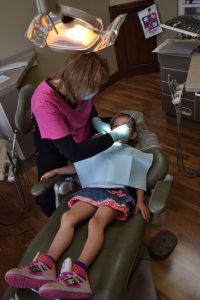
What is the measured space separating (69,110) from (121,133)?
0.93ft

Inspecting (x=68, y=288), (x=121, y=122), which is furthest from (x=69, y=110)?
(x=68, y=288)

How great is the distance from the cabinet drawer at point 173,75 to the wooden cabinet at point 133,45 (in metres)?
1.19

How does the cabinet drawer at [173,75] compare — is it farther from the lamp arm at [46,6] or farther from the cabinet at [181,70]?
the lamp arm at [46,6]

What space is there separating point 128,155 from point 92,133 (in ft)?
0.86

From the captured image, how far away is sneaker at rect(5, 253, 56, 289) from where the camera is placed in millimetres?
992

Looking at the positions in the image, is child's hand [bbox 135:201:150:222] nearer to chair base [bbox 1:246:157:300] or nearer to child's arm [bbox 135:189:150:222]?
child's arm [bbox 135:189:150:222]

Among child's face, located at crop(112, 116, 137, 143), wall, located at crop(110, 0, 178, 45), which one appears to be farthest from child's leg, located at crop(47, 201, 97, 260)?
wall, located at crop(110, 0, 178, 45)

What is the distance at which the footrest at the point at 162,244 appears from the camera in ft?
4.99

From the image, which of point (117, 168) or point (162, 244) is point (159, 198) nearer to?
point (117, 168)

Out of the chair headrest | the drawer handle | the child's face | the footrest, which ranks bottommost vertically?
the footrest

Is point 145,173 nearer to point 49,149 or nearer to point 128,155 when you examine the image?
point 128,155

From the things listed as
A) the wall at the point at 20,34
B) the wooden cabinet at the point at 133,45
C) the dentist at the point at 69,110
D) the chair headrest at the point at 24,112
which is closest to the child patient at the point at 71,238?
the dentist at the point at 69,110

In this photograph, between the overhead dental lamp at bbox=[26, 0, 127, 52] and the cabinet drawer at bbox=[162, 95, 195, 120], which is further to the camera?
the cabinet drawer at bbox=[162, 95, 195, 120]

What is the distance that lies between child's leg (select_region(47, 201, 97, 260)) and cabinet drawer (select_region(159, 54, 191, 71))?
4.82 feet
